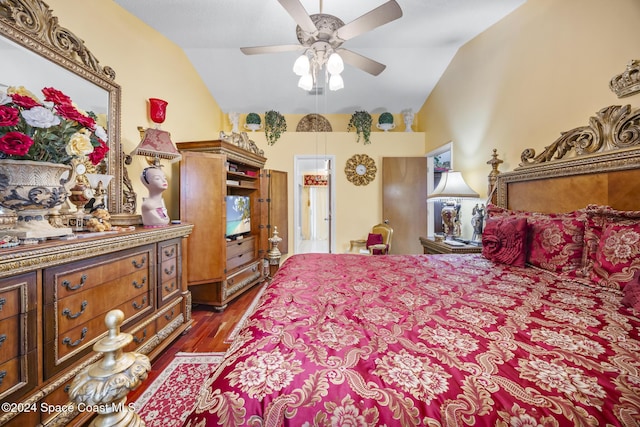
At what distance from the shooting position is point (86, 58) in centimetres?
189

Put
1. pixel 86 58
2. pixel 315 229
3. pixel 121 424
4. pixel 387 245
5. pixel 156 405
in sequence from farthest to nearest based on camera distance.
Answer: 1. pixel 315 229
2. pixel 387 245
3. pixel 86 58
4. pixel 156 405
5. pixel 121 424

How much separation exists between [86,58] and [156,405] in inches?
95.8

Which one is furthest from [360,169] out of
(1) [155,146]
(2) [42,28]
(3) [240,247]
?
(2) [42,28]

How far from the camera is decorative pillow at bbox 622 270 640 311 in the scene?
1.00 meters

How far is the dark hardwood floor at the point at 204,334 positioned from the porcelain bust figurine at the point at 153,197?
3.26ft

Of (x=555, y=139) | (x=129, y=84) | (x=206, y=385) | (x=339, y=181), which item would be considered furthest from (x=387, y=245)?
(x=129, y=84)

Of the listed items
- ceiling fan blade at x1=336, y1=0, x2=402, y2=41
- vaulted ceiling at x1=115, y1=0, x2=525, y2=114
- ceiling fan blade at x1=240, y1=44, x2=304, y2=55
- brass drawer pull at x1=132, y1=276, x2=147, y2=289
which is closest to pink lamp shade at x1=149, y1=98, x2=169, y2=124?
vaulted ceiling at x1=115, y1=0, x2=525, y2=114

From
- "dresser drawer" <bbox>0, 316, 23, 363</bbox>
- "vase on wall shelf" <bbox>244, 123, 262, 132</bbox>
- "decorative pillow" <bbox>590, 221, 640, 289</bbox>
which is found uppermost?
"vase on wall shelf" <bbox>244, 123, 262, 132</bbox>

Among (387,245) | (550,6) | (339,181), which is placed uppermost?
(550,6)

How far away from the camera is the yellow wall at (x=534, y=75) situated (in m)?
1.64

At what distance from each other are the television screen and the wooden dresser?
118 centimetres

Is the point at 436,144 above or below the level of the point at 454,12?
below

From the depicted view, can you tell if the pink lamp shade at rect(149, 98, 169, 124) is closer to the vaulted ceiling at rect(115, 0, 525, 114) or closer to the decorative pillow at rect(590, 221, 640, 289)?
the vaulted ceiling at rect(115, 0, 525, 114)

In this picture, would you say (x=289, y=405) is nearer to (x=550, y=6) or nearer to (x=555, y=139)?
(x=555, y=139)
